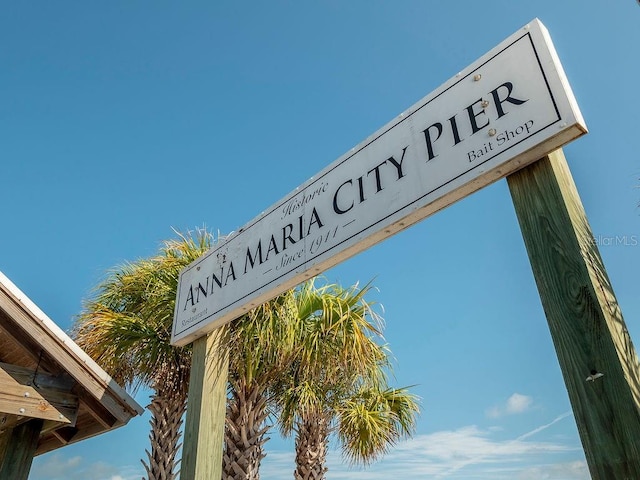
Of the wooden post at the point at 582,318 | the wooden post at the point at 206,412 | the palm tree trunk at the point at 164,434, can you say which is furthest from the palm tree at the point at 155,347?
the wooden post at the point at 582,318

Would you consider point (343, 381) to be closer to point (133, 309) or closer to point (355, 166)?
point (133, 309)

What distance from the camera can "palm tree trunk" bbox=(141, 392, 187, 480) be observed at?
6383 millimetres

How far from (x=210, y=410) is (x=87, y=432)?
1.80 m

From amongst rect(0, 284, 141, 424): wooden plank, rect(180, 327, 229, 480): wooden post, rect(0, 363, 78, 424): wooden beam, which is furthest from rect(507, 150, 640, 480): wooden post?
rect(0, 363, 78, 424): wooden beam

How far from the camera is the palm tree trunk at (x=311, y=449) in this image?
750 centimetres

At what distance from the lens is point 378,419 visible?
829 cm

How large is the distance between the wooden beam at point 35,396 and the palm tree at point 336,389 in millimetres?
2956

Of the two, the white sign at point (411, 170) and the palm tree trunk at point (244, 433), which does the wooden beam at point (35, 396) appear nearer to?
the white sign at point (411, 170)

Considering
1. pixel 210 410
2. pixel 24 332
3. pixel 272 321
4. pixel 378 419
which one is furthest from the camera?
pixel 378 419

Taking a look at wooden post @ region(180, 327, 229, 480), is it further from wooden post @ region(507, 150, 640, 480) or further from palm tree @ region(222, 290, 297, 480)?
palm tree @ region(222, 290, 297, 480)

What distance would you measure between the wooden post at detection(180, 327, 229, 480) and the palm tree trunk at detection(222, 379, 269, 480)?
334cm

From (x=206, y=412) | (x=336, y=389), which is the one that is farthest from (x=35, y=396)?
(x=336, y=389)

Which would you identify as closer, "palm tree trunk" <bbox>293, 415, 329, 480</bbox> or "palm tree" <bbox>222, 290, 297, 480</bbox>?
"palm tree" <bbox>222, 290, 297, 480</bbox>

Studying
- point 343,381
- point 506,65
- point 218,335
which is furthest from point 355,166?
point 343,381
